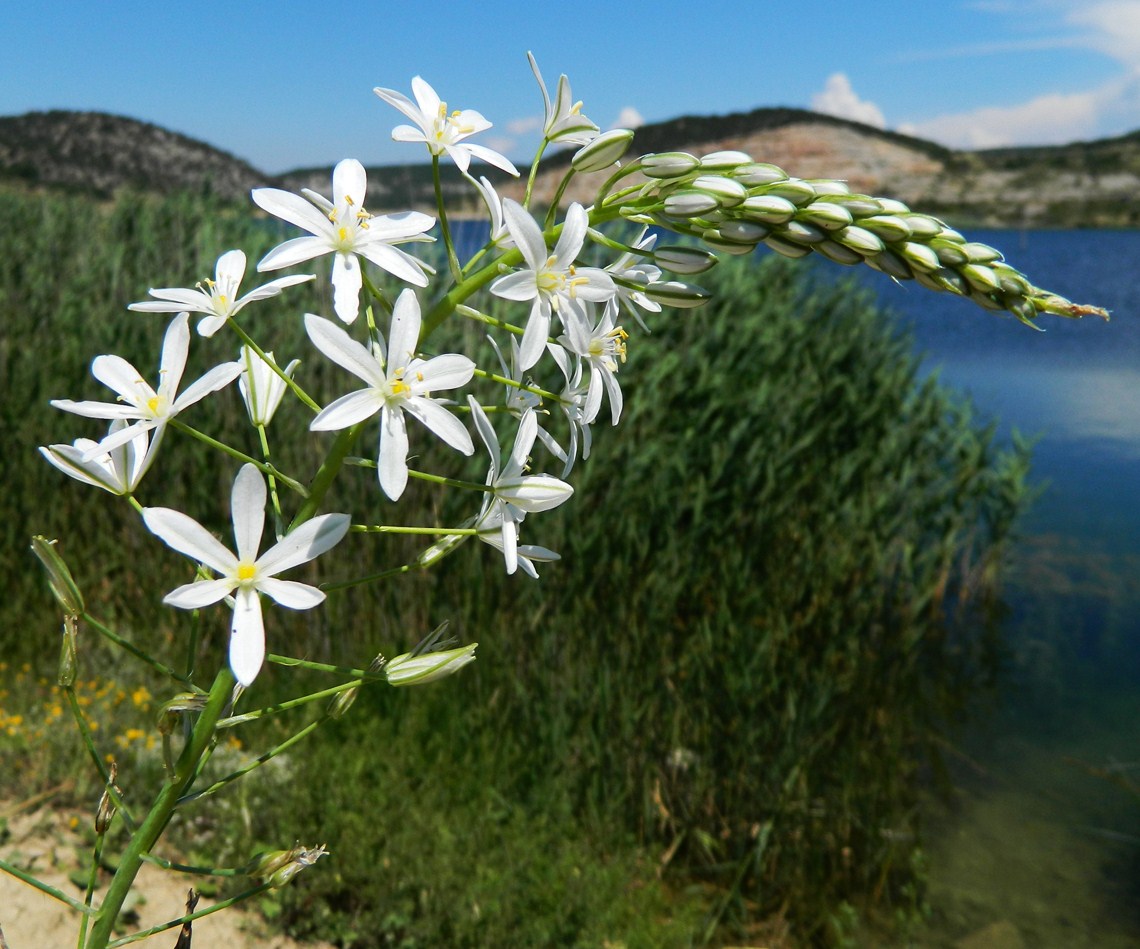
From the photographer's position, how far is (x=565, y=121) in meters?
1.63

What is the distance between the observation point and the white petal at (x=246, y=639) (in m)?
1.15

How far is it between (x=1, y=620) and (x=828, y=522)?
14.4 feet

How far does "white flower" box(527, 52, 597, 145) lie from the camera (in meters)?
1.61

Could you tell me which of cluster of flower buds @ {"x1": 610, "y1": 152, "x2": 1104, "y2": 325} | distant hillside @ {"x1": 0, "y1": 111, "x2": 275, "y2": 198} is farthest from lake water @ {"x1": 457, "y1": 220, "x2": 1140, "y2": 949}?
distant hillside @ {"x1": 0, "y1": 111, "x2": 275, "y2": 198}

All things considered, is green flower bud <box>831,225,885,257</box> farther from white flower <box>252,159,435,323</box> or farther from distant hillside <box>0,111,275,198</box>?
distant hillside <box>0,111,275,198</box>

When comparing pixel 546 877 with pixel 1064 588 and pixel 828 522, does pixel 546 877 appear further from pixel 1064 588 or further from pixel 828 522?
pixel 1064 588

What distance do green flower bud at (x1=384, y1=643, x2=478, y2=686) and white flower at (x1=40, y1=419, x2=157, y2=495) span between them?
457mm

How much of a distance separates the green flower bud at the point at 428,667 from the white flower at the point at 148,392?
467mm

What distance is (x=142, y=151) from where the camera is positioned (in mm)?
33188

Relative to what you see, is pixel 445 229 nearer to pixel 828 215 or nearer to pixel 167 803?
pixel 828 215

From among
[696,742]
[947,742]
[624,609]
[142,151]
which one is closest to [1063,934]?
[947,742]

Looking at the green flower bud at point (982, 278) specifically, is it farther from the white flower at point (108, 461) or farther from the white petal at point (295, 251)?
the white flower at point (108, 461)

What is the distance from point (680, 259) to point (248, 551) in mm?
763

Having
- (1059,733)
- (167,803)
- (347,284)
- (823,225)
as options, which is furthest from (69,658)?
(1059,733)
